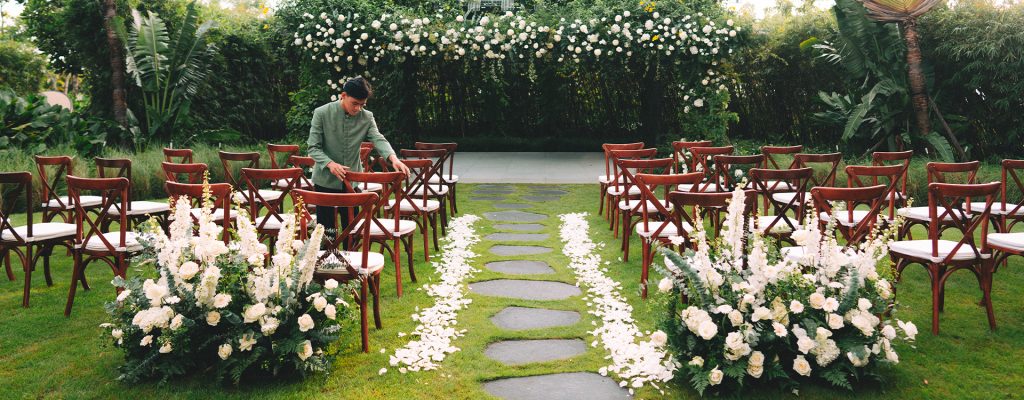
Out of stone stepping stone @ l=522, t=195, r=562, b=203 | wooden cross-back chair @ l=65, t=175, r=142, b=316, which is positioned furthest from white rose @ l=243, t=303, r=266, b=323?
stone stepping stone @ l=522, t=195, r=562, b=203

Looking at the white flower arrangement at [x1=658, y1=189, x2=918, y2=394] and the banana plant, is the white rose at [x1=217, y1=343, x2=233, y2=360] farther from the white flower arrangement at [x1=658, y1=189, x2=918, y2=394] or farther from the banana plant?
the banana plant

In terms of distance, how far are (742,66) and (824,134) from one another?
82.5 inches

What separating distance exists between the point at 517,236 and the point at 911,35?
23.8 feet

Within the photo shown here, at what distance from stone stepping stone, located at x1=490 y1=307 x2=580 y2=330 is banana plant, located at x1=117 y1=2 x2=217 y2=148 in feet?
32.3

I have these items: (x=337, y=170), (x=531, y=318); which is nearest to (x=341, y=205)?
(x=337, y=170)

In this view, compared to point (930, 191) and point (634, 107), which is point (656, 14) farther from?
point (930, 191)

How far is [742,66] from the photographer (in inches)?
566

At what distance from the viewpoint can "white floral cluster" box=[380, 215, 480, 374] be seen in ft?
12.6

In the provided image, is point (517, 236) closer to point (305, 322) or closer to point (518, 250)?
point (518, 250)

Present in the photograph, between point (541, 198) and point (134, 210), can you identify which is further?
point (541, 198)

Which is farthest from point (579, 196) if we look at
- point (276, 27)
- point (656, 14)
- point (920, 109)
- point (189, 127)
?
point (189, 127)

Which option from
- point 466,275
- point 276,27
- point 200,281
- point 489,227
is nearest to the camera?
point 200,281

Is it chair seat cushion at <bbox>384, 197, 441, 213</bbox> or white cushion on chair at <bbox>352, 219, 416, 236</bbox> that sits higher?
chair seat cushion at <bbox>384, 197, 441, 213</bbox>

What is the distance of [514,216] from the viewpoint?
27.8 ft
